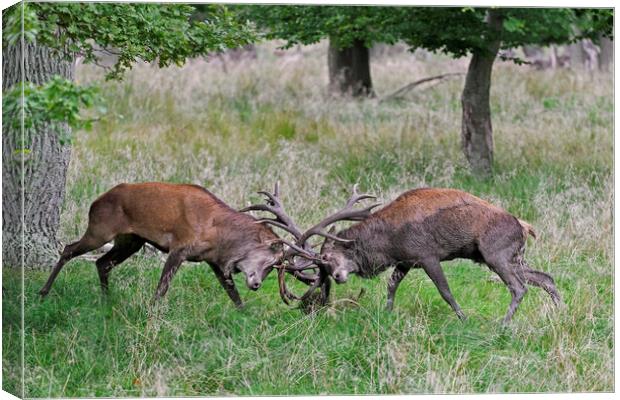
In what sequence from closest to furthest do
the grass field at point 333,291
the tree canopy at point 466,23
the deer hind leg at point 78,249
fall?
the grass field at point 333,291, the deer hind leg at point 78,249, the tree canopy at point 466,23

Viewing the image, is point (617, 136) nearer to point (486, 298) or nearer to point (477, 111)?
point (486, 298)

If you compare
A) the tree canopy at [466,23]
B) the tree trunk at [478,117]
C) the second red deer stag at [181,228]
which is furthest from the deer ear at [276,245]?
the tree trunk at [478,117]

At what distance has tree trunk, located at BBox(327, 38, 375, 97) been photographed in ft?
60.1

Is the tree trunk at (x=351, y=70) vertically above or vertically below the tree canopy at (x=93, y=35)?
below

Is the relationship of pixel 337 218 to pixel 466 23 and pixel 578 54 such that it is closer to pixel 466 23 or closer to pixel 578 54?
pixel 466 23

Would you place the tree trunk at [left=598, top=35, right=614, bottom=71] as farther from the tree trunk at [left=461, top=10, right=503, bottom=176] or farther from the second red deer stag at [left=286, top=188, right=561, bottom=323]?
the second red deer stag at [left=286, top=188, right=561, bottom=323]

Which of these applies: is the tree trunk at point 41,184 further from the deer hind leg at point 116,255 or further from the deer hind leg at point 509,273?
the deer hind leg at point 509,273

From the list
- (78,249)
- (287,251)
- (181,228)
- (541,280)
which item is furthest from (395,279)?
(78,249)

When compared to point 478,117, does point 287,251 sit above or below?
above

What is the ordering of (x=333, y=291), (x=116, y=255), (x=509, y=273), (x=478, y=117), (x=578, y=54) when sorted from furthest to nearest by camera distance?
(x=578, y=54)
(x=478, y=117)
(x=116, y=255)
(x=333, y=291)
(x=509, y=273)

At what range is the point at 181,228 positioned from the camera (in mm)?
7641

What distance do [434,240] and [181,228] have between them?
1.65 meters

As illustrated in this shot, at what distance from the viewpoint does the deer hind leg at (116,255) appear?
8023 mm

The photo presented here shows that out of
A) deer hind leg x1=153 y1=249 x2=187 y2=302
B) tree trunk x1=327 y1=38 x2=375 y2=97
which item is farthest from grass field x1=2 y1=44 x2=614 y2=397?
tree trunk x1=327 y1=38 x2=375 y2=97
